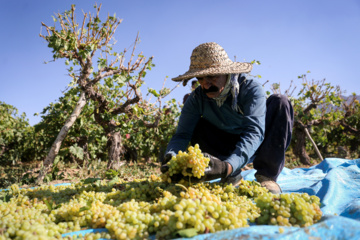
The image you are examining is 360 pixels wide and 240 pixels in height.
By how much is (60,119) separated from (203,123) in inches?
199

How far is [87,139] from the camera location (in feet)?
21.9

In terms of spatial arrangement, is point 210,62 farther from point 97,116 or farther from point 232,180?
point 97,116

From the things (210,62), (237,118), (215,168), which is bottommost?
(215,168)

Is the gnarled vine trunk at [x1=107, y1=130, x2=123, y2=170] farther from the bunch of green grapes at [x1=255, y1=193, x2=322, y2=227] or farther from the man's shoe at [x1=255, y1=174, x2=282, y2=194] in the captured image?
the bunch of green grapes at [x1=255, y1=193, x2=322, y2=227]

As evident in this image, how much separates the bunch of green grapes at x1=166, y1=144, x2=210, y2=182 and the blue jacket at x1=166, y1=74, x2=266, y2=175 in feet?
1.60

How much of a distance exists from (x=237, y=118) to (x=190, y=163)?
1518mm

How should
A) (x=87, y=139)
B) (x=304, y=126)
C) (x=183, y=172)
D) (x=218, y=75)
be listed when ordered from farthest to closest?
(x=304, y=126) < (x=87, y=139) < (x=218, y=75) < (x=183, y=172)

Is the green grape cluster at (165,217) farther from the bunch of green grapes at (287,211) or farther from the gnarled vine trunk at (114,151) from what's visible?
the gnarled vine trunk at (114,151)

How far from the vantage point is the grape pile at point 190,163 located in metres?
2.05

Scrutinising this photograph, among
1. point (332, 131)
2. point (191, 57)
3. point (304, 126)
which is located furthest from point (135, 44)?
point (332, 131)

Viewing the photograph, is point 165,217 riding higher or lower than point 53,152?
lower

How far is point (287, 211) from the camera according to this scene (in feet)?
5.34

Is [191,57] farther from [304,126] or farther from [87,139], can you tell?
[304,126]

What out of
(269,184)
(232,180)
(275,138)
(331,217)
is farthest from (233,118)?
(331,217)
